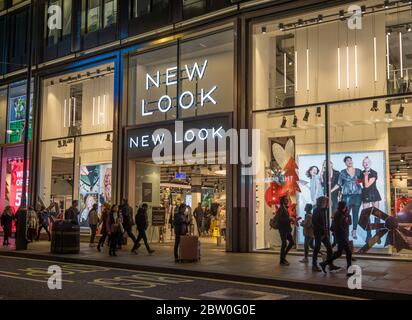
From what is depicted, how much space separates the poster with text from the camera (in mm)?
15352

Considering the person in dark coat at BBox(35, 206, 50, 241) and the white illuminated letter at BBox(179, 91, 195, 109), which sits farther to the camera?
the person in dark coat at BBox(35, 206, 50, 241)

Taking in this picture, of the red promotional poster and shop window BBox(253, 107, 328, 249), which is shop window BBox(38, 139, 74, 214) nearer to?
the red promotional poster

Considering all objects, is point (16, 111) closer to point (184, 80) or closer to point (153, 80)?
point (153, 80)

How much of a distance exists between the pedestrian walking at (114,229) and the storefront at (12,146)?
37.6ft

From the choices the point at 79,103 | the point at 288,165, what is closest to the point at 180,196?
the point at 79,103

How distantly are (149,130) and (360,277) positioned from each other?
1056 centimetres

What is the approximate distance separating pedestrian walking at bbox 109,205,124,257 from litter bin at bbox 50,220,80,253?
4.09ft

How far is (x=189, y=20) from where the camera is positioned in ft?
60.3

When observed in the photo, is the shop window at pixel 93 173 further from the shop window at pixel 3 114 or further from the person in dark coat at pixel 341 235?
the person in dark coat at pixel 341 235

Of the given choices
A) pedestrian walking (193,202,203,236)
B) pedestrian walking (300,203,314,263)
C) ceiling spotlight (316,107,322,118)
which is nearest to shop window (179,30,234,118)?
ceiling spotlight (316,107,322,118)

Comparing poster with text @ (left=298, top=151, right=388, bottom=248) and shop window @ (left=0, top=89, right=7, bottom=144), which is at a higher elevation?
shop window @ (left=0, top=89, right=7, bottom=144)

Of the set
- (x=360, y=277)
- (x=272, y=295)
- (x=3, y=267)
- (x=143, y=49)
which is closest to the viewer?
(x=272, y=295)

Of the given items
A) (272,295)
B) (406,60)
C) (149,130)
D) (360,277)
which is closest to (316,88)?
(406,60)
